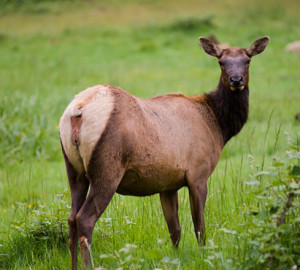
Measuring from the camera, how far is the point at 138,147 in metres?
4.42

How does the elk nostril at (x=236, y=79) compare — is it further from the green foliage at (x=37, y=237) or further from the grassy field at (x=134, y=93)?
the green foliage at (x=37, y=237)

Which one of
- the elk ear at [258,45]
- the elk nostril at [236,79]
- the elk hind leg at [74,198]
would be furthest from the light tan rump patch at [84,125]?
the elk ear at [258,45]

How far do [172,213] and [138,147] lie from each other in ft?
3.63

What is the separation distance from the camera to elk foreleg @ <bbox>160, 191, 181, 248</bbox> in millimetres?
5230

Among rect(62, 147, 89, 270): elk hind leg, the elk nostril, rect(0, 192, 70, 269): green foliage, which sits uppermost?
the elk nostril

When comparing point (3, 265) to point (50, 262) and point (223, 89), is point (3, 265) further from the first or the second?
point (223, 89)

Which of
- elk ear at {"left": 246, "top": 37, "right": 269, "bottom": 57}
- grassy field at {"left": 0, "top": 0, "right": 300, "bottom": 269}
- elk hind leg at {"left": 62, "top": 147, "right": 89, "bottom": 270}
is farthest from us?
elk ear at {"left": 246, "top": 37, "right": 269, "bottom": 57}

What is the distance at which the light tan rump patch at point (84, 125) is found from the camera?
4.19 meters

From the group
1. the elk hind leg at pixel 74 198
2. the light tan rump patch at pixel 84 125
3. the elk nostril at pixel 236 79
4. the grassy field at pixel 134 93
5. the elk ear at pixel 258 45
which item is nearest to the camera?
the light tan rump patch at pixel 84 125

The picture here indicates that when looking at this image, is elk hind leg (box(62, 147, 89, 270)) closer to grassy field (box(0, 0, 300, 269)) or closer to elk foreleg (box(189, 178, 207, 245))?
grassy field (box(0, 0, 300, 269))

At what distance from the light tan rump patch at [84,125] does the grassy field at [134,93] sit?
0.81 m

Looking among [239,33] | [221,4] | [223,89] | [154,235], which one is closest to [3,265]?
[154,235]

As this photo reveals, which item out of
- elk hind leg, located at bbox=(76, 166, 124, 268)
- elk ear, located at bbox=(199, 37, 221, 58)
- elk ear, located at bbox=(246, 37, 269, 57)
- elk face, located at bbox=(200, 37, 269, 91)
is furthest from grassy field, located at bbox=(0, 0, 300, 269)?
elk ear, located at bbox=(199, 37, 221, 58)

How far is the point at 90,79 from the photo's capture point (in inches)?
618
